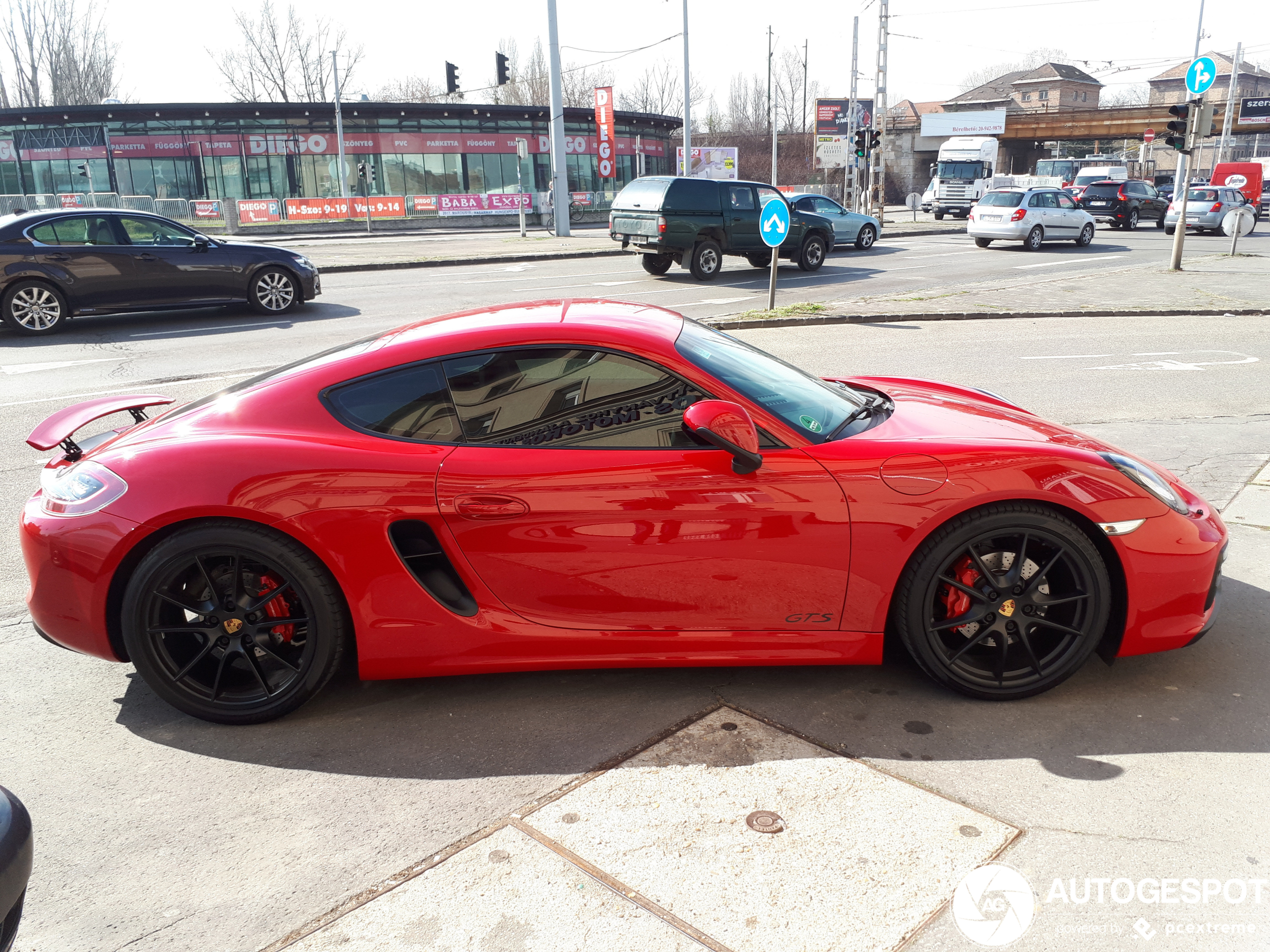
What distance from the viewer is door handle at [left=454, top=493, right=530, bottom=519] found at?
3.16 meters

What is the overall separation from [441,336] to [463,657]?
44.0 inches

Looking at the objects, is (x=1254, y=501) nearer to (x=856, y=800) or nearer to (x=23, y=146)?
(x=856, y=800)

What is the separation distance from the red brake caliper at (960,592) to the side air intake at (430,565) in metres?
0.52

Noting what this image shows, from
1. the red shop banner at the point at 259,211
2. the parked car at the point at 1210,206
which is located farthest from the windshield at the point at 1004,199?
the red shop banner at the point at 259,211

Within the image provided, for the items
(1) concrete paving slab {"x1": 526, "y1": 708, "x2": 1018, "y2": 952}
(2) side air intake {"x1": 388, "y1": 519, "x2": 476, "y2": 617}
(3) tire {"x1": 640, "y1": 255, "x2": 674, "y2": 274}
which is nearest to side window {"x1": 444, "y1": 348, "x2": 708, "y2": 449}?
(2) side air intake {"x1": 388, "y1": 519, "x2": 476, "y2": 617}

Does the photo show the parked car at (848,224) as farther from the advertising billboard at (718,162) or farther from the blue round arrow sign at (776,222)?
the advertising billboard at (718,162)

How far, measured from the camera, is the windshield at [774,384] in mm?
3379

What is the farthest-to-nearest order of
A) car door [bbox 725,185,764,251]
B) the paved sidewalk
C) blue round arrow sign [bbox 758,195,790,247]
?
car door [bbox 725,185,764,251], the paved sidewalk, blue round arrow sign [bbox 758,195,790,247]

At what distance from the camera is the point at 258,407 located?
3.40 metres

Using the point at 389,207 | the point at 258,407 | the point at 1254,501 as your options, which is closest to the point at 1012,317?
the point at 1254,501

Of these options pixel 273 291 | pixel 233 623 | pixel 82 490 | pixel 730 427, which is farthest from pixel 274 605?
pixel 273 291

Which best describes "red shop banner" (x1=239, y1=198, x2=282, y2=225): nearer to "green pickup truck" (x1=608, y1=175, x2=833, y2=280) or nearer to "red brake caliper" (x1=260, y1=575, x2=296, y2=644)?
"green pickup truck" (x1=608, y1=175, x2=833, y2=280)

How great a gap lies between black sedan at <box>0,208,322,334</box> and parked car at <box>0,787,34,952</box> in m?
12.8

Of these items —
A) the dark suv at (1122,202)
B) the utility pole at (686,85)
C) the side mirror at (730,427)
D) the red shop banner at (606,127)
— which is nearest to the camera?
the side mirror at (730,427)
